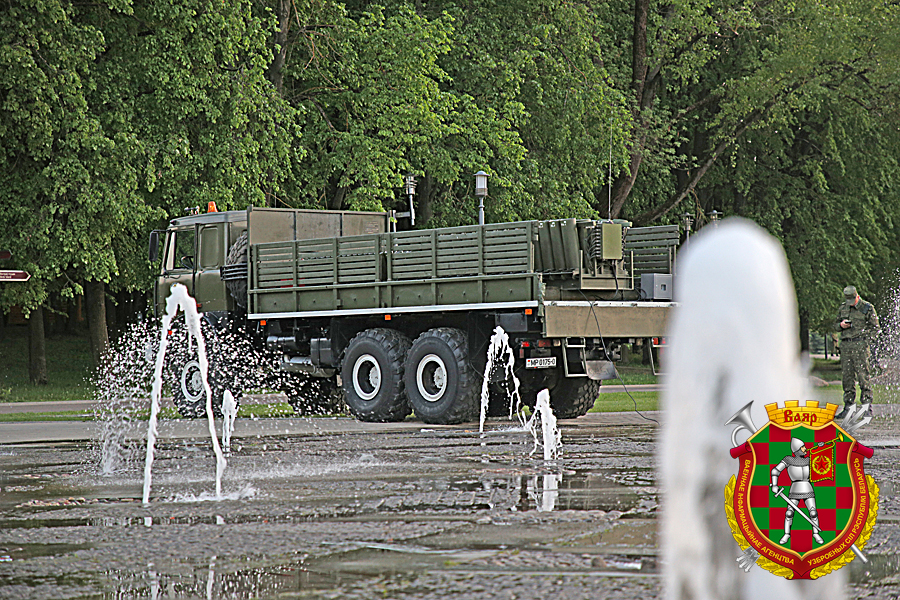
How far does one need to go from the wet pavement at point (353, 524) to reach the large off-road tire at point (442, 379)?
3018mm

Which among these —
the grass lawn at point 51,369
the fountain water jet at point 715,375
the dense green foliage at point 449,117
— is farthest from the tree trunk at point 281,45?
the fountain water jet at point 715,375

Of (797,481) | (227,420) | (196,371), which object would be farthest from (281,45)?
(797,481)

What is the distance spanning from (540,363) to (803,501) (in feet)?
39.4

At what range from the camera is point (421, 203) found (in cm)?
3209

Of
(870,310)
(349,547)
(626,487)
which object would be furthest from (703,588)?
(870,310)

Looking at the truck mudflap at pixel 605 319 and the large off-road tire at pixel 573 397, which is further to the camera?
the large off-road tire at pixel 573 397

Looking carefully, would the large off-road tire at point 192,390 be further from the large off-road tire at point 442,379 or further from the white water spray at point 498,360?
the white water spray at point 498,360

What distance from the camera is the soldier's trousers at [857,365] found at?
1880cm

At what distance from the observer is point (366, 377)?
18.5m

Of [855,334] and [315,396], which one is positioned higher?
[855,334]

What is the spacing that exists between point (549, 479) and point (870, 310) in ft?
33.9

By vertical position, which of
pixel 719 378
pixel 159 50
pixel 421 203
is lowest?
pixel 719 378

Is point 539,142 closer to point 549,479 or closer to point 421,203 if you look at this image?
point 421,203

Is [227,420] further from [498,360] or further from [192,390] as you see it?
[192,390]
